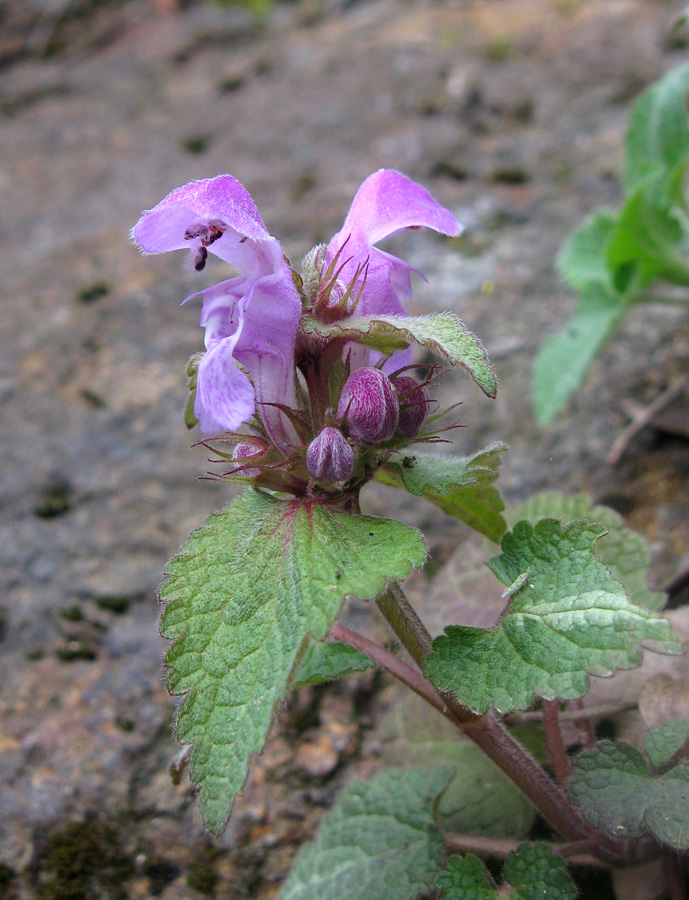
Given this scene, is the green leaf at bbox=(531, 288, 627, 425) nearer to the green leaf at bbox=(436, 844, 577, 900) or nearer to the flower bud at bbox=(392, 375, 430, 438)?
the flower bud at bbox=(392, 375, 430, 438)

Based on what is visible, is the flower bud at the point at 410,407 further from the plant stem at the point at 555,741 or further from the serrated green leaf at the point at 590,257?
the serrated green leaf at the point at 590,257

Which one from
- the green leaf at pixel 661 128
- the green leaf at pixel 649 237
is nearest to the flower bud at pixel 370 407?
the green leaf at pixel 649 237

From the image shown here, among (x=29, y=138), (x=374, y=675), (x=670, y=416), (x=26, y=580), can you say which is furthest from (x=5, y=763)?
(x=29, y=138)

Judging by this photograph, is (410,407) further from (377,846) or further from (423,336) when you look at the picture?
(377,846)

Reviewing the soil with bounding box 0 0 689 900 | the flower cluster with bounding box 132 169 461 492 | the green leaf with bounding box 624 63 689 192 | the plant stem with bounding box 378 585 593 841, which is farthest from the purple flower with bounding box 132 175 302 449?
the green leaf with bounding box 624 63 689 192

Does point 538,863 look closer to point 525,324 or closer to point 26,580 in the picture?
point 26,580

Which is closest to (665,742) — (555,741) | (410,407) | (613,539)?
(555,741)
